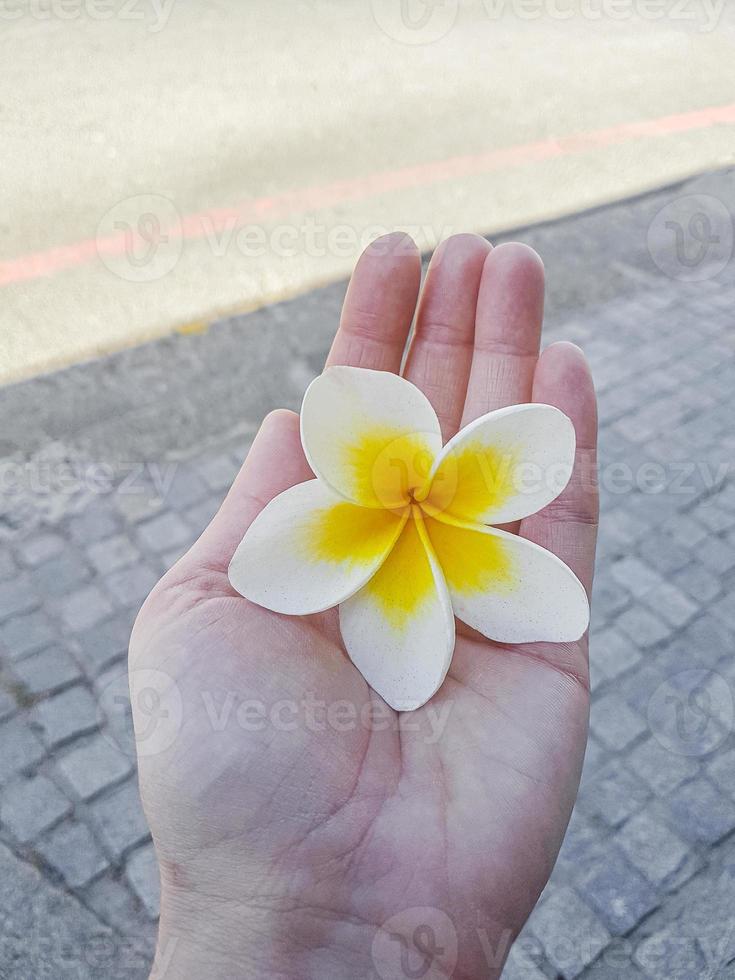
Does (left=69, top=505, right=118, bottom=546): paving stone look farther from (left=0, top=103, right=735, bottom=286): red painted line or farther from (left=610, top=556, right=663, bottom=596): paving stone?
(left=610, top=556, right=663, bottom=596): paving stone

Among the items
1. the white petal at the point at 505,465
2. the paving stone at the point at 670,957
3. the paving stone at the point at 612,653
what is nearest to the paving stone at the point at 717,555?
the paving stone at the point at 612,653

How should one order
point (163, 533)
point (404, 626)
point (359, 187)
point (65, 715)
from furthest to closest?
point (359, 187) → point (163, 533) → point (65, 715) → point (404, 626)

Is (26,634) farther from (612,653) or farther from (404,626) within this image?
(612,653)

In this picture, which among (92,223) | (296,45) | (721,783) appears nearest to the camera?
(721,783)

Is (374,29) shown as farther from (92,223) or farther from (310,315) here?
(310,315)

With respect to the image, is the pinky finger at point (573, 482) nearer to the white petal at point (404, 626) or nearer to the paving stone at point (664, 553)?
the white petal at point (404, 626)

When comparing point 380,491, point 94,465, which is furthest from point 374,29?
point 380,491

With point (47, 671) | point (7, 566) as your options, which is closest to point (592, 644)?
point (47, 671)
